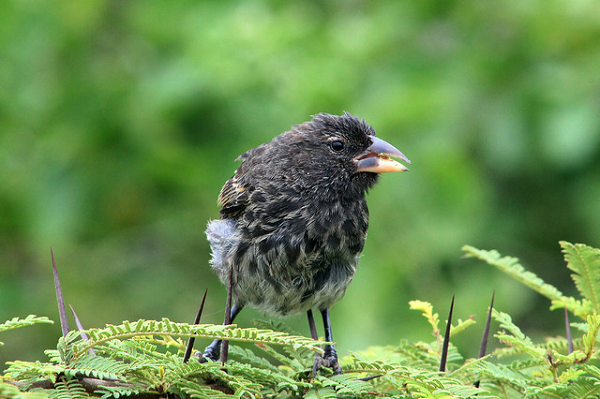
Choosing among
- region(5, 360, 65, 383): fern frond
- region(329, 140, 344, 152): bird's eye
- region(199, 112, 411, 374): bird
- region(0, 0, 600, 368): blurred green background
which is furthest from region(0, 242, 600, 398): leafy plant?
region(0, 0, 600, 368): blurred green background

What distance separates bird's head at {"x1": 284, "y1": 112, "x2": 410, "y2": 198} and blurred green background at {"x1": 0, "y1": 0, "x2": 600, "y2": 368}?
124 cm

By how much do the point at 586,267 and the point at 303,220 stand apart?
1377mm

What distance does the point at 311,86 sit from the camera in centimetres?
471

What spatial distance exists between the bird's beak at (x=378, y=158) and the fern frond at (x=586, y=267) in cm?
127

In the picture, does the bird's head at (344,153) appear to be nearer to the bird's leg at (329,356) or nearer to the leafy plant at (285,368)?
the bird's leg at (329,356)

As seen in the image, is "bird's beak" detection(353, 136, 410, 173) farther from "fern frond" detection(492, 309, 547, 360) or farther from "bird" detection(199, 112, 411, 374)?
"fern frond" detection(492, 309, 547, 360)

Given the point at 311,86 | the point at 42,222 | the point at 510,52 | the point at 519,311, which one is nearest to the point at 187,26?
the point at 311,86

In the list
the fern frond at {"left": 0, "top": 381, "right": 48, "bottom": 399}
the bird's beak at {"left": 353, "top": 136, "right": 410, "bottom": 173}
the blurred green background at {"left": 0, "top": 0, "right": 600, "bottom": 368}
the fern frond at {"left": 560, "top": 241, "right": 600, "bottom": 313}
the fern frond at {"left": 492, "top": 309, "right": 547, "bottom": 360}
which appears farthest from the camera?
the blurred green background at {"left": 0, "top": 0, "right": 600, "bottom": 368}

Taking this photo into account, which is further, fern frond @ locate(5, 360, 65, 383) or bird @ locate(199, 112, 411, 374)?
bird @ locate(199, 112, 411, 374)

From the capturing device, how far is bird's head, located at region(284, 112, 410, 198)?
338 cm

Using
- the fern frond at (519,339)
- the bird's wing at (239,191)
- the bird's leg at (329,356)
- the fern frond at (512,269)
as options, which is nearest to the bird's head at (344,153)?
the bird's wing at (239,191)

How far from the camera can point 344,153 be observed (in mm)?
3463

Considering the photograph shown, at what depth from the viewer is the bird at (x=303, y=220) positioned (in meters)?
3.16

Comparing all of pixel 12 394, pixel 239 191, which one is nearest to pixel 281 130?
pixel 239 191
